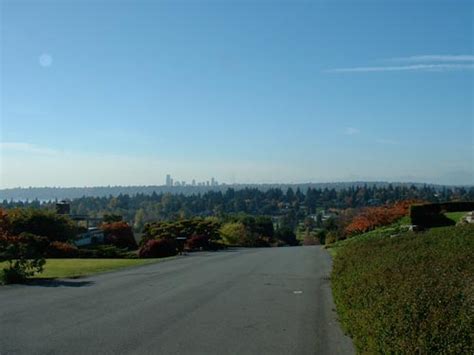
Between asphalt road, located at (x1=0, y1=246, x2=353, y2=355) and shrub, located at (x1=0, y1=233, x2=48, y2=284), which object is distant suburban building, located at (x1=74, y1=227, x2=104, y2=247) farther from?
asphalt road, located at (x1=0, y1=246, x2=353, y2=355)

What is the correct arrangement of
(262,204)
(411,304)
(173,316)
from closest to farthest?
1. (411,304)
2. (173,316)
3. (262,204)

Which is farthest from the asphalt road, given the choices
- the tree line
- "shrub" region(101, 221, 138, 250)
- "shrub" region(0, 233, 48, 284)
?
the tree line

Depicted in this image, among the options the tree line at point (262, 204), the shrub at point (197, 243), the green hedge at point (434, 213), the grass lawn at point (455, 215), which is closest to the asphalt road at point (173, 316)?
the green hedge at point (434, 213)

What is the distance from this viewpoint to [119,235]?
57781 millimetres

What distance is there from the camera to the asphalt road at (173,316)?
9.30 m

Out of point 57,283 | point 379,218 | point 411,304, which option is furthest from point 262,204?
point 411,304

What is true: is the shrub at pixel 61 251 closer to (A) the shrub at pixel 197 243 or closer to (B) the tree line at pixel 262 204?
(A) the shrub at pixel 197 243

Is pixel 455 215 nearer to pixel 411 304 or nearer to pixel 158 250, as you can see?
pixel 158 250

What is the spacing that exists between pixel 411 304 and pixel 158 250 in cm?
3063

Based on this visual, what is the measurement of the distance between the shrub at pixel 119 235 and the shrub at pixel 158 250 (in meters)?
19.7

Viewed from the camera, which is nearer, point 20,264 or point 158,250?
point 20,264

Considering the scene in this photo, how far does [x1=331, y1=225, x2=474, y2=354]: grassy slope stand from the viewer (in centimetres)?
518

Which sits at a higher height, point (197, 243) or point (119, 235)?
point (197, 243)

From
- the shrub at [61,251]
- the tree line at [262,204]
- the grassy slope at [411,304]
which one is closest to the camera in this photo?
the grassy slope at [411,304]
